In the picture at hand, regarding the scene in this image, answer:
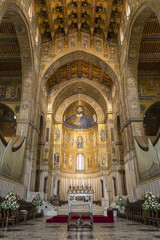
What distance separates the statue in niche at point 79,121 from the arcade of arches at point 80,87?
2.09 meters

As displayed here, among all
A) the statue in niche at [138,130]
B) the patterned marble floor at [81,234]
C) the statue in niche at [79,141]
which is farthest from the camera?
the statue in niche at [79,141]

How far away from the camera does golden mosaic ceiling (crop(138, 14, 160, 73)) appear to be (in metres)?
14.4

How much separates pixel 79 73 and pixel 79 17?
24.6ft

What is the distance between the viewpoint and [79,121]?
3011cm

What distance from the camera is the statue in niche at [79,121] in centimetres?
2827

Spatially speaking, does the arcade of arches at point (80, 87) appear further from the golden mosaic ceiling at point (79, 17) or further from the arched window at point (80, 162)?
the arched window at point (80, 162)

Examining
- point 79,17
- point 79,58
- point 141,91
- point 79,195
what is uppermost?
point 79,17

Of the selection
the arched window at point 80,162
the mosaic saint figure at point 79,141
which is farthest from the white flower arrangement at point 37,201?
the mosaic saint figure at point 79,141

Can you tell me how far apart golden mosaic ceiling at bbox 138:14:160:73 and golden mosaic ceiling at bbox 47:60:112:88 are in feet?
17.7

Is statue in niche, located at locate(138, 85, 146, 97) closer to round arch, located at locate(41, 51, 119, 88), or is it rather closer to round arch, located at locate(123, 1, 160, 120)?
round arch, located at locate(41, 51, 119, 88)

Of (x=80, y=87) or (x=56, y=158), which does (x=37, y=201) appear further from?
(x=80, y=87)

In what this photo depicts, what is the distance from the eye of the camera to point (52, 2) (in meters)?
15.3

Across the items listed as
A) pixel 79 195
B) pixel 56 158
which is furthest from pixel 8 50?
pixel 79 195

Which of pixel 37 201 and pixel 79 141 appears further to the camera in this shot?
pixel 79 141
